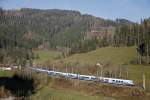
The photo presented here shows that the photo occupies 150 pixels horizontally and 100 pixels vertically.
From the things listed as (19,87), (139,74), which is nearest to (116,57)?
(139,74)

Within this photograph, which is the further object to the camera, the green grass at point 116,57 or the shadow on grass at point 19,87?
the green grass at point 116,57

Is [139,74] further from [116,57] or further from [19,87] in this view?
[116,57]

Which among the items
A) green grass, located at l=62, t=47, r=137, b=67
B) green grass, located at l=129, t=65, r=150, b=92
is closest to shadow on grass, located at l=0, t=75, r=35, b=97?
green grass, located at l=129, t=65, r=150, b=92

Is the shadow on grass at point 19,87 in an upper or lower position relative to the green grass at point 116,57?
lower

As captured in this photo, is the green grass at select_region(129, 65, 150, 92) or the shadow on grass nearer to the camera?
the shadow on grass

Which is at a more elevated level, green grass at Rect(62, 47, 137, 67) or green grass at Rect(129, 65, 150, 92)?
green grass at Rect(62, 47, 137, 67)

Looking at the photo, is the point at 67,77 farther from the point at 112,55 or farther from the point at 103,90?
the point at 112,55

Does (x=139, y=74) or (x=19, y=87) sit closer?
(x=19, y=87)

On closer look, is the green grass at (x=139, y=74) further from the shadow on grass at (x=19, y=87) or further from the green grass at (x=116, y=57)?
the shadow on grass at (x=19, y=87)

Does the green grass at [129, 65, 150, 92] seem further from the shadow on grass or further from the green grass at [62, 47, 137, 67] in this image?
the shadow on grass

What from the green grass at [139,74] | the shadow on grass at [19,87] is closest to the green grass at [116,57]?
the green grass at [139,74]

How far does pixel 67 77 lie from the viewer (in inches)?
4951

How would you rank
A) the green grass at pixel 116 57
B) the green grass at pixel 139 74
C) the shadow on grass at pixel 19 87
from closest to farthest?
the shadow on grass at pixel 19 87 → the green grass at pixel 139 74 → the green grass at pixel 116 57

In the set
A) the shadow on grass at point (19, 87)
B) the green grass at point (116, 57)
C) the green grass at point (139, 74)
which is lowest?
the shadow on grass at point (19, 87)
